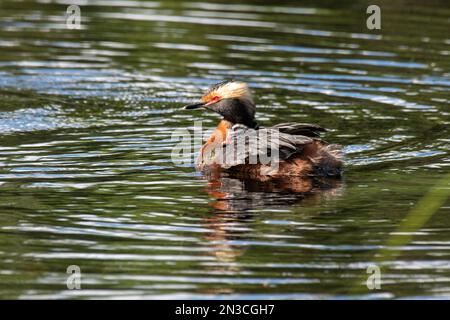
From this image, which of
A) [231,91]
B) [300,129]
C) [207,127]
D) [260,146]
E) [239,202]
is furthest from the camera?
[207,127]

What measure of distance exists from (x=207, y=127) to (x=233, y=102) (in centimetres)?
A: 163

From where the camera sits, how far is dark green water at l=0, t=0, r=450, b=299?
7199 mm

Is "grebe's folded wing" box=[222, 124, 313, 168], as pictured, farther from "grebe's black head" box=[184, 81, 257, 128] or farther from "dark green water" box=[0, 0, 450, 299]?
"grebe's black head" box=[184, 81, 257, 128]

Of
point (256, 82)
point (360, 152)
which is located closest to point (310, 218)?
point (360, 152)

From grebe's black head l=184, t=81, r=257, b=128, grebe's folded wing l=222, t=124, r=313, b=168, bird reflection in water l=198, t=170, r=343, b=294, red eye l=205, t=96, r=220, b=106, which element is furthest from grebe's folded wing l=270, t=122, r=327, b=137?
red eye l=205, t=96, r=220, b=106

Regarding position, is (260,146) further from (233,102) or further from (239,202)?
(233,102)

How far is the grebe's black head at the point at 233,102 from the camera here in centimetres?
1060

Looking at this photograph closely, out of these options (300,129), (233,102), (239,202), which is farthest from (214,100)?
(239,202)

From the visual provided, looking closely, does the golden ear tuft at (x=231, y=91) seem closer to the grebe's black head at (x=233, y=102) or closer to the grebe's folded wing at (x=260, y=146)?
the grebe's black head at (x=233, y=102)

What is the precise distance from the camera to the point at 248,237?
784cm

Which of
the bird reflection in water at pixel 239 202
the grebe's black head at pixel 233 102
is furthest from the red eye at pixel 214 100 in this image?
the bird reflection in water at pixel 239 202

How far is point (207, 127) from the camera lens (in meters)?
12.2
